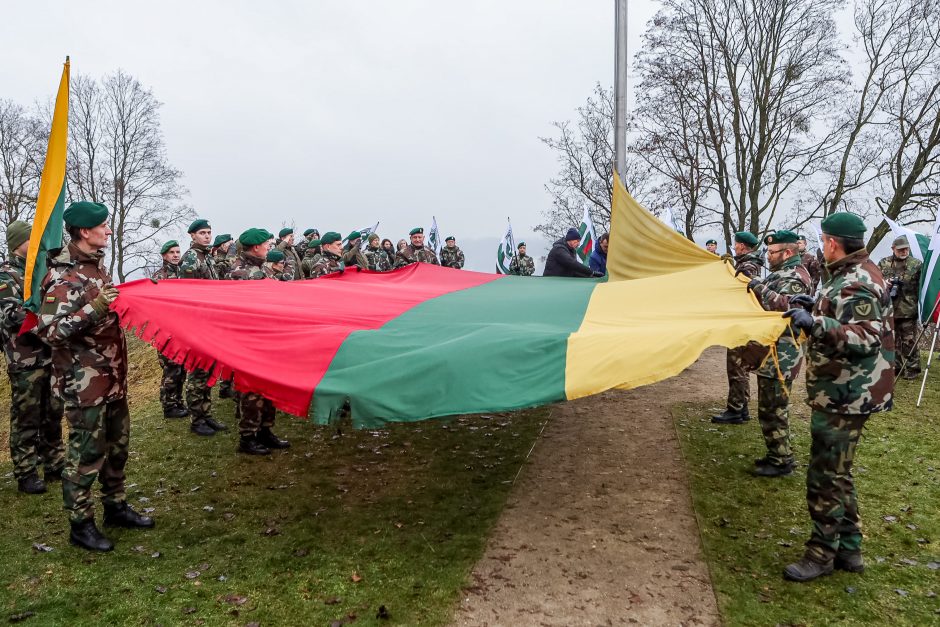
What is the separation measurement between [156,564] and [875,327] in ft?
15.3

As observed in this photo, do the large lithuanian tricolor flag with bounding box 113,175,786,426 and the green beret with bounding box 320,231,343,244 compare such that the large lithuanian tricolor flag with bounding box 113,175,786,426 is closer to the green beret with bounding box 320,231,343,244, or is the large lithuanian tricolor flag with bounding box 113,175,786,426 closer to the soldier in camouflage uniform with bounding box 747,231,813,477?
the soldier in camouflage uniform with bounding box 747,231,813,477

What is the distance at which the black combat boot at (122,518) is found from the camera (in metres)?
4.48

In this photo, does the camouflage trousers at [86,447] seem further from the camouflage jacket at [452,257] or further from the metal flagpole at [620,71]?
the camouflage jacket at [452,257]

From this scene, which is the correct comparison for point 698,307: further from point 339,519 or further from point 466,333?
point 339,519

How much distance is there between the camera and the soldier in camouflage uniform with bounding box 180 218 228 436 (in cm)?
701

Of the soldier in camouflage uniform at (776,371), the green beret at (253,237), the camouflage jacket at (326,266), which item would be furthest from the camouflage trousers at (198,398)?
the soldier in camouflage uniform at (776,371)

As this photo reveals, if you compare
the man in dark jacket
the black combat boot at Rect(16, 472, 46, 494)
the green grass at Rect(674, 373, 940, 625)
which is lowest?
the green grass at Rect(674, 373, 940, 625)

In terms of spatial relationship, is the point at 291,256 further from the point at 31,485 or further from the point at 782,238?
the point at 782,238

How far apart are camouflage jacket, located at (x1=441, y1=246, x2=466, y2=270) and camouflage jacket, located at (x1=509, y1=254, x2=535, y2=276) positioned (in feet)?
5.50

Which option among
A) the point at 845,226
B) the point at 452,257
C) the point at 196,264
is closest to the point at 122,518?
the point at 196,264

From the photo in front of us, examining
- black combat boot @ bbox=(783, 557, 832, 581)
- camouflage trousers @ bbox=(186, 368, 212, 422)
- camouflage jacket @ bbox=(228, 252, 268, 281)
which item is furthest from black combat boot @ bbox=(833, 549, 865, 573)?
camouflage trousers @ bbox=(186, 368, 212, 422)

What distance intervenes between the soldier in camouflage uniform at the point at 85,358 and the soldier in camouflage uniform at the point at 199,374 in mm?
2681

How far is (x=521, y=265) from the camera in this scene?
18750 mm

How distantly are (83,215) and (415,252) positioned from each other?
30.9ft
